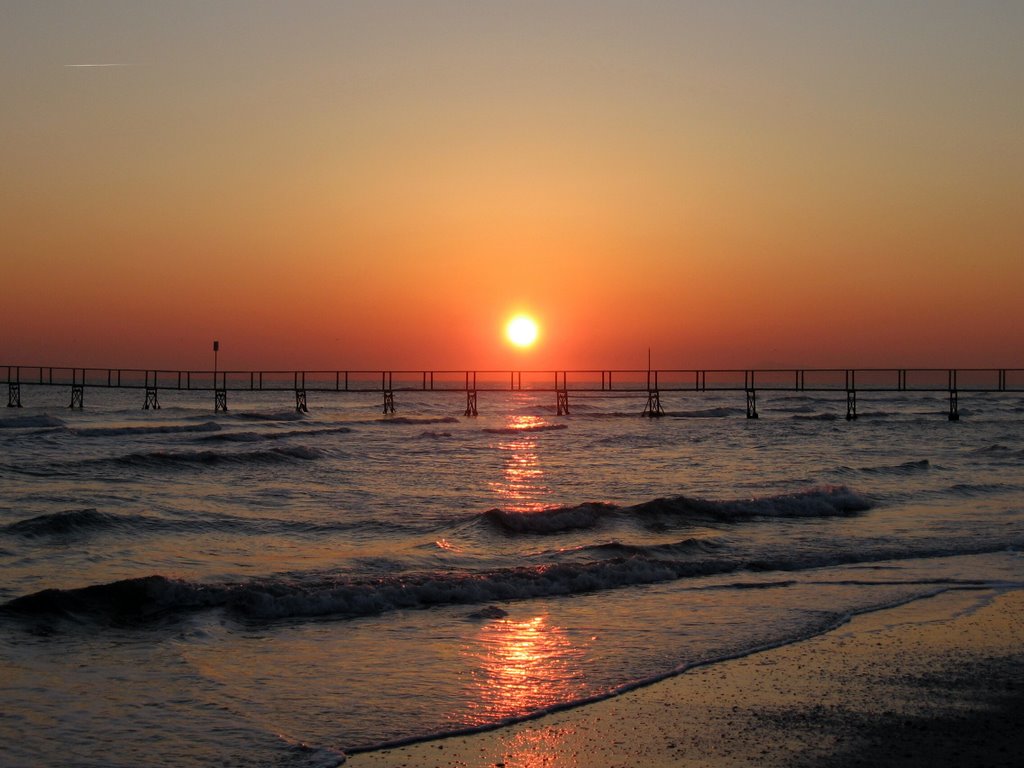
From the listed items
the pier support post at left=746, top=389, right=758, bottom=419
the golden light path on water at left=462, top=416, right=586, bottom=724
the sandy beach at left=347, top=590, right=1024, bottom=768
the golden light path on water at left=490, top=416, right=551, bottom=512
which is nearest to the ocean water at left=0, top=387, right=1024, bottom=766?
the golden light path on water at left=462, top=416, right=586, bottom=724

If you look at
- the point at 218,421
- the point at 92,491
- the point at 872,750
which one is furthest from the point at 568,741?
the point at 218,421

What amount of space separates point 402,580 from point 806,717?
202 inches

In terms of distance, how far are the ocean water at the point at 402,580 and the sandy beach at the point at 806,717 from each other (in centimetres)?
35

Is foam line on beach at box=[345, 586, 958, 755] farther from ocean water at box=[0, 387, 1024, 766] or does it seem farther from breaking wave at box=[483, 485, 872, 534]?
breaking wave at box=[483, 485, 872, 534]

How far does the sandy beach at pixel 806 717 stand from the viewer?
5.47m

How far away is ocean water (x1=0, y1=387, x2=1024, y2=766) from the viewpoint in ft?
21.0

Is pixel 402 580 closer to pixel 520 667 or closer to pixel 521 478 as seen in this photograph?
pixel 520 667

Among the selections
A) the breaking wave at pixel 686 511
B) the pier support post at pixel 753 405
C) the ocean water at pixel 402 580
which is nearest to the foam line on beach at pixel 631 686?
the ocean water at pixel 402 580

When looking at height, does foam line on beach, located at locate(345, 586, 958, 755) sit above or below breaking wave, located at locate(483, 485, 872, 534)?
above

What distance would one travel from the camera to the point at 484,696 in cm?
665

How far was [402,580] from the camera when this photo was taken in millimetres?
10352

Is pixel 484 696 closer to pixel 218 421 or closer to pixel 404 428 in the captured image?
pixel 404 428

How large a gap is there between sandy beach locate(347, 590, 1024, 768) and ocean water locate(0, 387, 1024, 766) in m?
0.35

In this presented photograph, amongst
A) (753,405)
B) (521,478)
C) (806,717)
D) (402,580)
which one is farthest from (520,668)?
(753,405)
